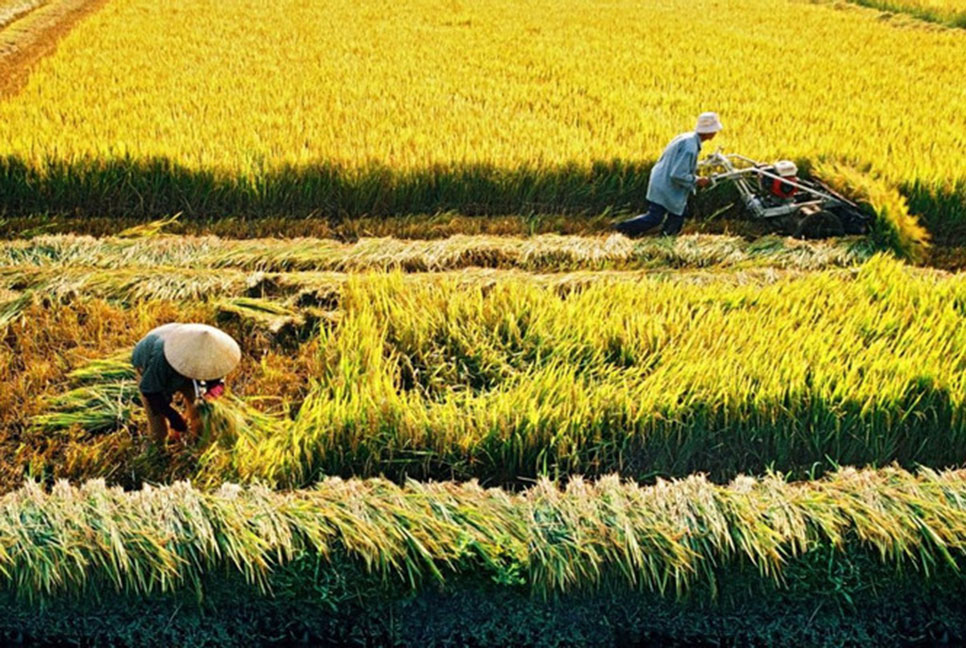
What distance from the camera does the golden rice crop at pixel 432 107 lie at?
5.30 meters

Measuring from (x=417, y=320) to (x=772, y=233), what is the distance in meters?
2.73

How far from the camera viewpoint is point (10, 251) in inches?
177

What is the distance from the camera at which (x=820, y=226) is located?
5074mm

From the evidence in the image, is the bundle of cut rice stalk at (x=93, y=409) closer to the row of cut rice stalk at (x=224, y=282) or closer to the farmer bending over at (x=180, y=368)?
the farmer bending over at (x=180, y=368)

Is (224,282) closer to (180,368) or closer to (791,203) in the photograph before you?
(180,368)

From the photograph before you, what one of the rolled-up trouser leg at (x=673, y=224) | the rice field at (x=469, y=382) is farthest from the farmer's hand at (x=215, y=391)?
the rolled-up trouser leg at (x=673, y=224)

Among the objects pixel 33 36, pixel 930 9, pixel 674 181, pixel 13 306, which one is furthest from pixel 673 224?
pixel 930 9

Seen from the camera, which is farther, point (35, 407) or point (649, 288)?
point (649, 288)

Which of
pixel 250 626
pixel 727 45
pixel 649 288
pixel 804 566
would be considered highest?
pixel 727 45

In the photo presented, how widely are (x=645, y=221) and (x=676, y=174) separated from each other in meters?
0.35

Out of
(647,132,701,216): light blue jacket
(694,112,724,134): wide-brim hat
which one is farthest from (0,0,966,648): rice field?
(694,112,724,134): wide-brim hat

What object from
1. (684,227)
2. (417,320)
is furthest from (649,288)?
(684,227)

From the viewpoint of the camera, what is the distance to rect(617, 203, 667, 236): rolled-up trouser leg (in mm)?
5078

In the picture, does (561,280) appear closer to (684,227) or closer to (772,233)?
(684,227)
